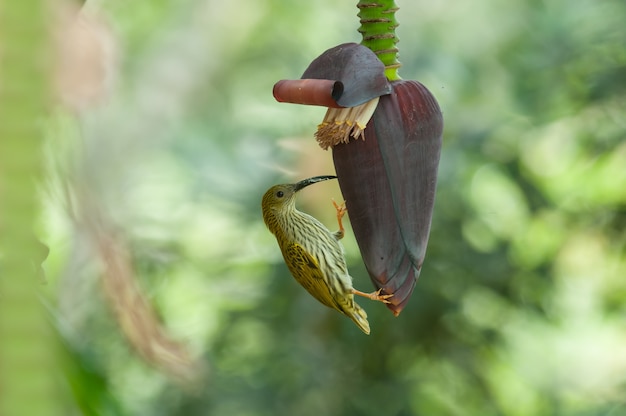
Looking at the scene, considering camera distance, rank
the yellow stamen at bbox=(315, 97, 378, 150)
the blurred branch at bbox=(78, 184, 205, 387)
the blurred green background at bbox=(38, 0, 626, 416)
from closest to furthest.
Answer: the blurred branch at bbox=(78, 184, 205, 387) < the yellow stamen at bbox=(315, 97, 378, 150) < the blurred green background at bbox=(38, 0, 626, 416)

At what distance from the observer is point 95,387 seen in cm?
53

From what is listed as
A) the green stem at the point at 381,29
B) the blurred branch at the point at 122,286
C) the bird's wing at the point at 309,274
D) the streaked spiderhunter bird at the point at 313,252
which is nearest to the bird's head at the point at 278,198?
the streaked spiderhunter bird at the point at 313,252

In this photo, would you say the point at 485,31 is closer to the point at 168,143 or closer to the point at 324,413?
the point at 168,143

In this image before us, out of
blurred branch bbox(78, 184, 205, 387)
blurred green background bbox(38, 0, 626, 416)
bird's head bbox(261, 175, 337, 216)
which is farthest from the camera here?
blurred green background bbox(38, 0, 626, 416)

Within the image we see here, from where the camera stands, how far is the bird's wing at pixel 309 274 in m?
1.13

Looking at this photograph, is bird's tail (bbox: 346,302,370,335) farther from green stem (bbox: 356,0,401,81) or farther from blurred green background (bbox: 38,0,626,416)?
blurred green background (bbox: 38,0,626,416)

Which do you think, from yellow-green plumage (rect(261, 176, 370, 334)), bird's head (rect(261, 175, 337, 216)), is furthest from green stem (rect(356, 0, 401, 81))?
bird's head (rect(261, 175, 337, 216))

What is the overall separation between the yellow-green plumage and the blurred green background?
838 mm

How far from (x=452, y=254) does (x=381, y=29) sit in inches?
66.3

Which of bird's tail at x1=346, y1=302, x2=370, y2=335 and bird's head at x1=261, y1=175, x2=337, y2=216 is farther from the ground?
bird's head at x1=261, y1=175, x2=337, y2=216

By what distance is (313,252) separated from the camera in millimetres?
1218

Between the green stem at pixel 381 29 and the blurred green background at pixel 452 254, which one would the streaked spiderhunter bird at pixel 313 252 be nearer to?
the green stem at pixel 381 29

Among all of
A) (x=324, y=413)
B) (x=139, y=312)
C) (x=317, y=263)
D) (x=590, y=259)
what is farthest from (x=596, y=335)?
(x=139, y=312)

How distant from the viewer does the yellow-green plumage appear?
3.74 ft
